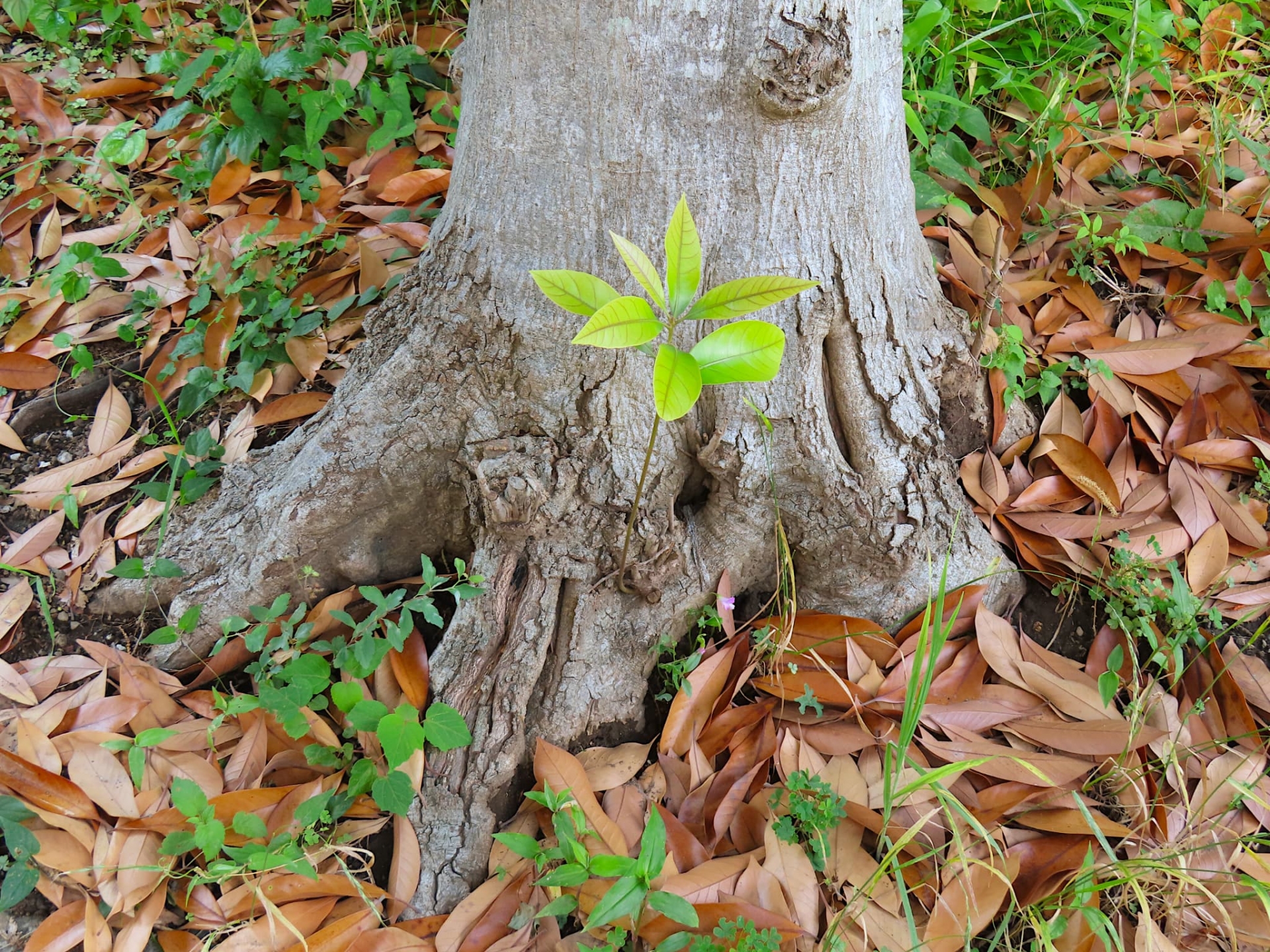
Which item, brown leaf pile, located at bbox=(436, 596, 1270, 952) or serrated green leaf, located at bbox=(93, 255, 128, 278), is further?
serrated green leaf, located at bbox=(93, 255, 128, 278)

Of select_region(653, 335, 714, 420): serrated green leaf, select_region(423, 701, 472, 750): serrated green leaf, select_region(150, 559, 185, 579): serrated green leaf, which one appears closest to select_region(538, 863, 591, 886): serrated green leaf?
select_region(423, 701, 472, 750): serrated green leaf

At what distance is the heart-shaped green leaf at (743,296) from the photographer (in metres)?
1.21

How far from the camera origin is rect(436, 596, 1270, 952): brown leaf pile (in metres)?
1.41

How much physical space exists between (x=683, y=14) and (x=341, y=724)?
1.42 m

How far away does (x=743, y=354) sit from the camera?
1.21 meters

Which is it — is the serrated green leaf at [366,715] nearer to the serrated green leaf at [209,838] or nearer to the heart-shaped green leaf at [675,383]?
the serrated green leaf at [209,838]

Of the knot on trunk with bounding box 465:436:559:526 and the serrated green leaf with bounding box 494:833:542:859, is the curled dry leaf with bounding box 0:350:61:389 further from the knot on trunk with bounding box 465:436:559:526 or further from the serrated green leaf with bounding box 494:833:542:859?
the serrated green leaf with bounding box 494:833:542:859

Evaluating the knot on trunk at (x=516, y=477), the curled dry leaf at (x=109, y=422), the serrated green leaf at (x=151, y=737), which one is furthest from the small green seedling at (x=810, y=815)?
the curled dry leaf at (x=109, y=422)

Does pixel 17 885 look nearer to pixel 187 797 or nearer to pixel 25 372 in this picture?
pixel 187 797

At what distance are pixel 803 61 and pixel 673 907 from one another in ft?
4.31

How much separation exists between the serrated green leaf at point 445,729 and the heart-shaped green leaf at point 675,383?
2.40ft

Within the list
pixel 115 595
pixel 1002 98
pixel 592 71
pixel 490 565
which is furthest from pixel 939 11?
pixel 115 595

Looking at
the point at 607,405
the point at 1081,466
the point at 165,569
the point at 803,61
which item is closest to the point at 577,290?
the point at 607,405

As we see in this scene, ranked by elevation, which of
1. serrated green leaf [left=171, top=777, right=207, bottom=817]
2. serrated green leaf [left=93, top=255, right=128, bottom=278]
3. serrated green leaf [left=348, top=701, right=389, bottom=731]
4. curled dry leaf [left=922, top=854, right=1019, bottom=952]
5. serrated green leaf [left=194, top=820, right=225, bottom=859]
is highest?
serrated green leaf [left=93, top=255, right=128, bottom=278]
